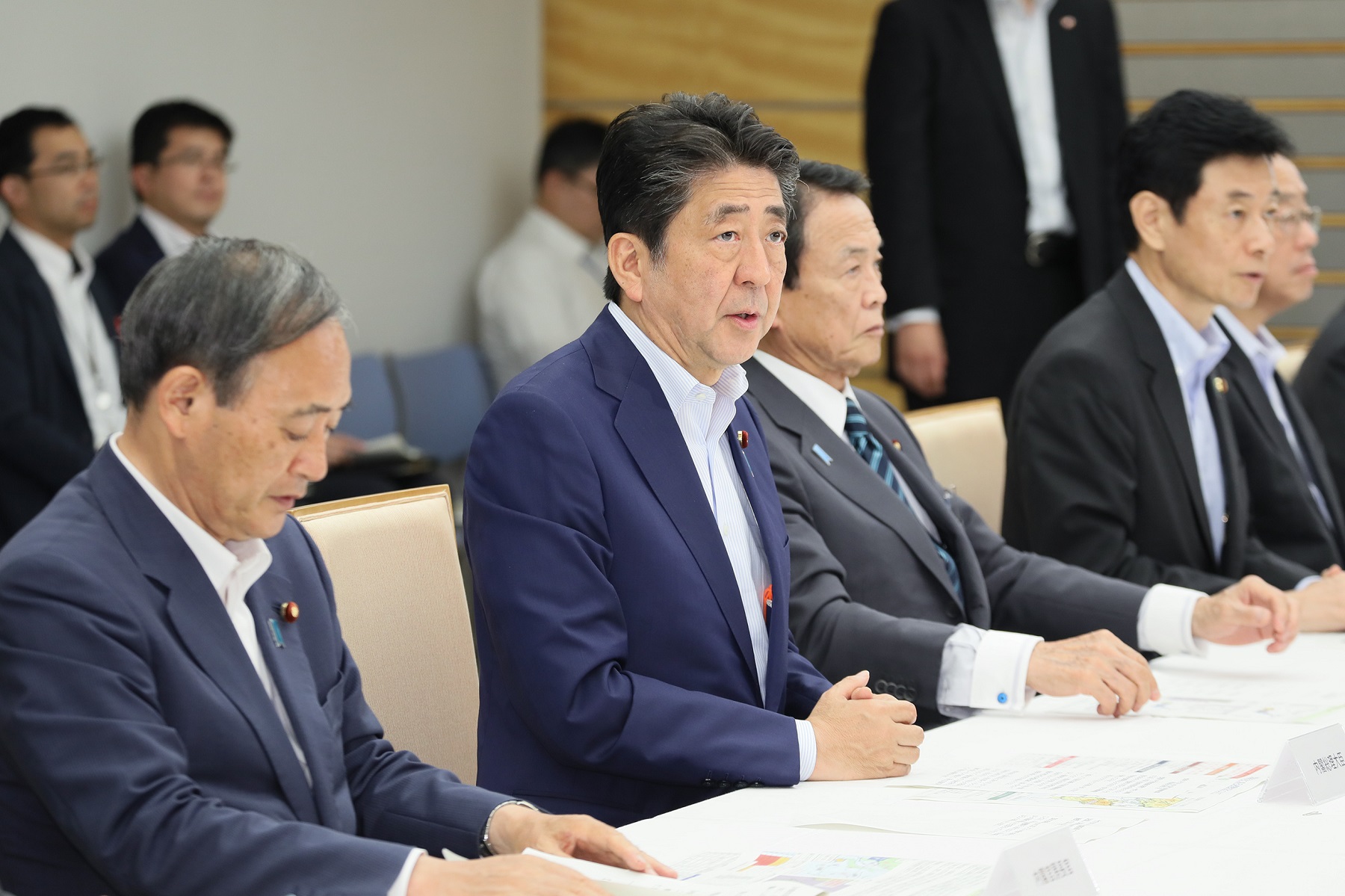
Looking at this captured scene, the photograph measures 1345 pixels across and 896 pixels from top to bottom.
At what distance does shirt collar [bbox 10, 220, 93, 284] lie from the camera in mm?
4449

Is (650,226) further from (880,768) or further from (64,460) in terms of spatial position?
(64,460)

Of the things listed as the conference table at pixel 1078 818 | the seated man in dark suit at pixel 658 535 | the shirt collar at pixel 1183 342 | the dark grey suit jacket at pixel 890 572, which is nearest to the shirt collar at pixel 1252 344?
the shirt collar at pixel 1183 342

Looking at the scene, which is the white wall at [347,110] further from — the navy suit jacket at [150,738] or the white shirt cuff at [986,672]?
the white shirt cuff at [986,672]

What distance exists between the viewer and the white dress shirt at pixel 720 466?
6.77 feet

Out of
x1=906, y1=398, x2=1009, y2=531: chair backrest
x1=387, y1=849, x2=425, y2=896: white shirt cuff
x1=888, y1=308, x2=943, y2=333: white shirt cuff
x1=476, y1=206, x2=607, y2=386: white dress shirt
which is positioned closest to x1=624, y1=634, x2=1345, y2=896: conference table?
x1=387, y1=849, x2=425, y2=896: white shirt cuff

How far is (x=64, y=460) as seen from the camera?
167 inches

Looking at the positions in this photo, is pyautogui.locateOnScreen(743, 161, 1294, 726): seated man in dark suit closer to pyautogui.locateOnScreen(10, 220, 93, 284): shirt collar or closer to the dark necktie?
the dark necktie

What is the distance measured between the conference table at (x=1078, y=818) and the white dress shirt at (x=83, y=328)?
3.28 m

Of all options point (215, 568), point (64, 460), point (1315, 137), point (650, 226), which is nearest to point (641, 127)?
point (650, 226)

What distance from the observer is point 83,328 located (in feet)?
15.1

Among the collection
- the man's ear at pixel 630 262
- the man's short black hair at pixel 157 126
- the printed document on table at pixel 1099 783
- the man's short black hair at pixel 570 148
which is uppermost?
the man's short black hair at pixel 157 126

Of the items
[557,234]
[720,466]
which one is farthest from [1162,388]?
[557,234]

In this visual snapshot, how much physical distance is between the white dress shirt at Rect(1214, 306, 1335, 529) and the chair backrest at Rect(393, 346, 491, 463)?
129 inches

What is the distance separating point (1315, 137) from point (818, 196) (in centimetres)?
452
